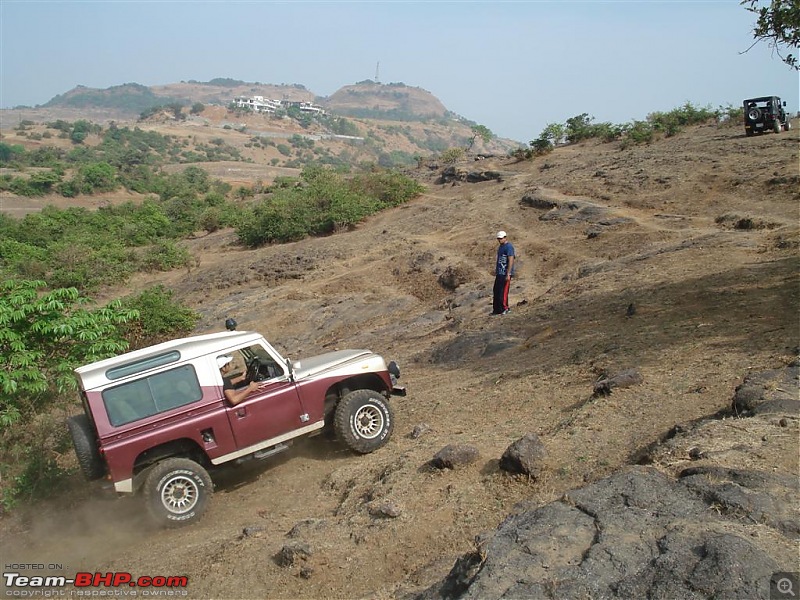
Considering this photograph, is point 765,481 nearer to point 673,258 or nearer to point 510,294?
point 673,258

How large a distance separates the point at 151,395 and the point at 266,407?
116 cm

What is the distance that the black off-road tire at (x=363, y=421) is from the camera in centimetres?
702

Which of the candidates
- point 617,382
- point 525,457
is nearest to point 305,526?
point 525,457

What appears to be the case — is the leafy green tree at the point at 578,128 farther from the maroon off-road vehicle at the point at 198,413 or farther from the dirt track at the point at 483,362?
the maroon off-road vehicle at the point at 198,413

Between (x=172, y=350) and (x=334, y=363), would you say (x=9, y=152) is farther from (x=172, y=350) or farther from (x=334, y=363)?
(x=334, y=363)

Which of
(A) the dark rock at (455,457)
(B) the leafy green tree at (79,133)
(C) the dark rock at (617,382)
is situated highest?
(B) the leafy green tree at (79,133)

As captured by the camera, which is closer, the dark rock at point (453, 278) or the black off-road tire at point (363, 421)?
the black off-road tire at point (363, 421)

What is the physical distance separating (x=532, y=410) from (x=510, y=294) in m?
7.38

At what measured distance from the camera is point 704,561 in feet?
10.6

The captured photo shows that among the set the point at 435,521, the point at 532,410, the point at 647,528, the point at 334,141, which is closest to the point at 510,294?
the point at 532,410

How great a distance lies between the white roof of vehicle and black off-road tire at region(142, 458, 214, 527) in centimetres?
103

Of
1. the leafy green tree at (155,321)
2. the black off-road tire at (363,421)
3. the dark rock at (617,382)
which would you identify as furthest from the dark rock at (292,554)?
the leafy green tree at (155,321)

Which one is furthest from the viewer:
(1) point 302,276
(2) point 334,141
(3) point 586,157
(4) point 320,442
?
(2) point 334,141

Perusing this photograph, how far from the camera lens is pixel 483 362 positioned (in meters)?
9.73
